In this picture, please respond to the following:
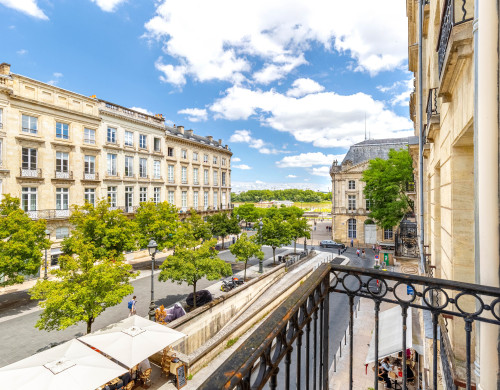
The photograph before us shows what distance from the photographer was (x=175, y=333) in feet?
32.0

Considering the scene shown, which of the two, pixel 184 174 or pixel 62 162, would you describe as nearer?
pixel 62 162

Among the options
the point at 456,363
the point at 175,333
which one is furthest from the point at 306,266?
the point at 456,363

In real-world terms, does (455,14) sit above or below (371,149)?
below

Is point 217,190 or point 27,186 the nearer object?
point 27,186

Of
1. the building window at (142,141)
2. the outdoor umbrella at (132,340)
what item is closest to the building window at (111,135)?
the building window at (142,141)

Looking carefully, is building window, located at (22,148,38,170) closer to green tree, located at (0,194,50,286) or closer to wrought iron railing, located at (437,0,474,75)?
green tree, located at (0,194,50,286)

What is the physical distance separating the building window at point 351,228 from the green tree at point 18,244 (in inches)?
1466

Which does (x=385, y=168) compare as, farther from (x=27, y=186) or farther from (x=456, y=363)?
(x=27, y=186)

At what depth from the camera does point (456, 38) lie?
2643mm

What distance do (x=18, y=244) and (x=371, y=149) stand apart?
43.6m

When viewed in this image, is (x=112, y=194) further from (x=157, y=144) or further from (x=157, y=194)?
(x=157, y=144)

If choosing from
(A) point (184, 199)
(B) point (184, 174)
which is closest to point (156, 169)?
(B) point (184, 174)

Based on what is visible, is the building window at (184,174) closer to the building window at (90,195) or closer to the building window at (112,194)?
the building window at (112,194)

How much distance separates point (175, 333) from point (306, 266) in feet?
61.1
